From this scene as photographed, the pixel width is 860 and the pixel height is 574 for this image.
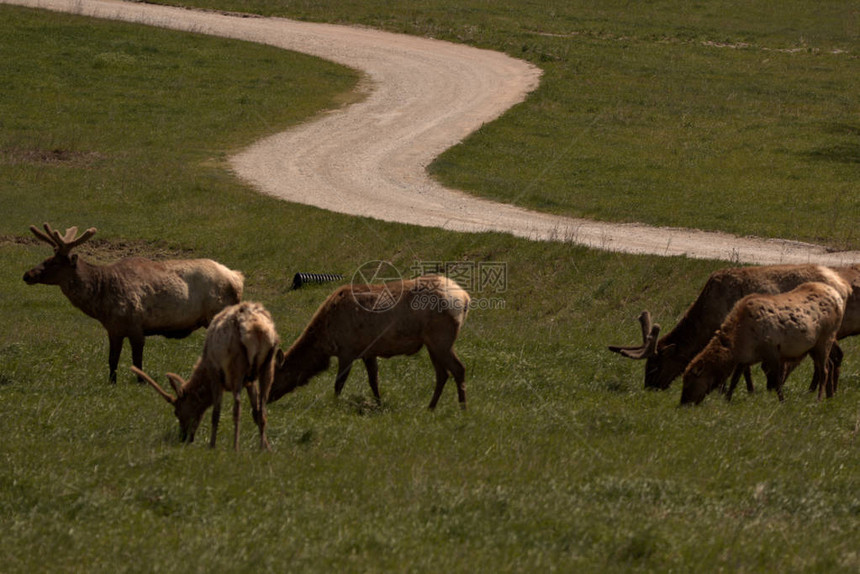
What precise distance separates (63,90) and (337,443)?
38.9 meters

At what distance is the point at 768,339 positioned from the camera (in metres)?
15.8

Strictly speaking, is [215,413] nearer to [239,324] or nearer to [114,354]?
[239,324]

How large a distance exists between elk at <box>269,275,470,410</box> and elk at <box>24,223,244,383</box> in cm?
Answer: 374

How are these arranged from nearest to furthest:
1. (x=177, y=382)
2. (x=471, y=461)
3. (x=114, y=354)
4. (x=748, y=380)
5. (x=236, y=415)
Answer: (x=471, y=461) → (x=236, y=415) → (x=177, y=382) → (x=748, y=380) → (x=114, y=354)

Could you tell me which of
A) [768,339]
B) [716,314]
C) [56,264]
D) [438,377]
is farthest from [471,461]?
[56,264]

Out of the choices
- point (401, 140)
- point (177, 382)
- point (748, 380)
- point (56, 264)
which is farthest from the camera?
point (401, 140)

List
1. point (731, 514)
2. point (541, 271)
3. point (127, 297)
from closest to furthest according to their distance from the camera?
point (731, 514)
point (127, 297)
point (541, 271)

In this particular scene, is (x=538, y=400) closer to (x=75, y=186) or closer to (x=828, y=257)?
(x=828, y=257)

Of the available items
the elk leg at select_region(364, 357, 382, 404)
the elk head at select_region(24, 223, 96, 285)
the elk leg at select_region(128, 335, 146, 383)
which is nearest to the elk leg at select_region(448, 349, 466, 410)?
the elk leg at select_region(364, 357, 382, 404)

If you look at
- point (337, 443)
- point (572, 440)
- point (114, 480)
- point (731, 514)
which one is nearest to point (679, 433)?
point (572, 440)

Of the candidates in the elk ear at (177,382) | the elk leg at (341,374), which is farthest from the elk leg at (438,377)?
the elk ear at (177,382)

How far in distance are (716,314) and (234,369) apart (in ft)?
27.9

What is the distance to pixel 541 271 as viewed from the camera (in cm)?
2819

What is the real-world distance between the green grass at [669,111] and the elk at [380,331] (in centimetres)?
1761
